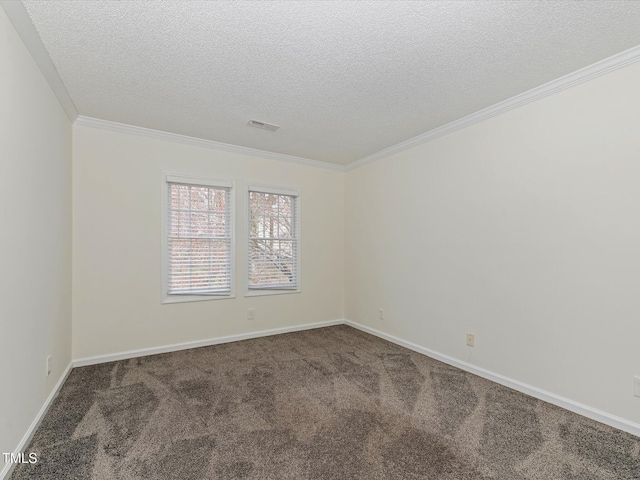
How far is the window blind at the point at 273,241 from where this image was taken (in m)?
4.34

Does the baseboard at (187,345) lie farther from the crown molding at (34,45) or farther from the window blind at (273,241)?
the crown molding at (34,45)

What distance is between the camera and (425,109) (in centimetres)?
298

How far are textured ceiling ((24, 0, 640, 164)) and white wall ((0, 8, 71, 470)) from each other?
0.31 meters

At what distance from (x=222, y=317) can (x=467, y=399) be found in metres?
2.87

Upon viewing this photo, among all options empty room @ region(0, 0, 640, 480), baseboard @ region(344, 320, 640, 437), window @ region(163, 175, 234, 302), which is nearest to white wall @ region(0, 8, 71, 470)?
empty room @ region(0, 0, 640, 480)

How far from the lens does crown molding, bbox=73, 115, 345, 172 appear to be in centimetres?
327

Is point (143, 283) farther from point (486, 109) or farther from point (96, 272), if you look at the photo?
point (486, 109)

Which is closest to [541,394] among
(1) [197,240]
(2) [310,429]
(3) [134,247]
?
(2) [310,429]

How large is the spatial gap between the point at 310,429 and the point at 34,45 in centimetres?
308

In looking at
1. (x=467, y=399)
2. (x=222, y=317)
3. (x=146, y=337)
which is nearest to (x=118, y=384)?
(x=146, y=337)

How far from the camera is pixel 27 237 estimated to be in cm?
202

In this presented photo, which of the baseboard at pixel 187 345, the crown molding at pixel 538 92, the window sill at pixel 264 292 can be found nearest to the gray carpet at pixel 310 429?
the baseboard at pixel 187 345

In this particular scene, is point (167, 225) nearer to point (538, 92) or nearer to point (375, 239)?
point (375, 239)

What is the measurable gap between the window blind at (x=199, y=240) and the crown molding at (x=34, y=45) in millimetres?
1313
